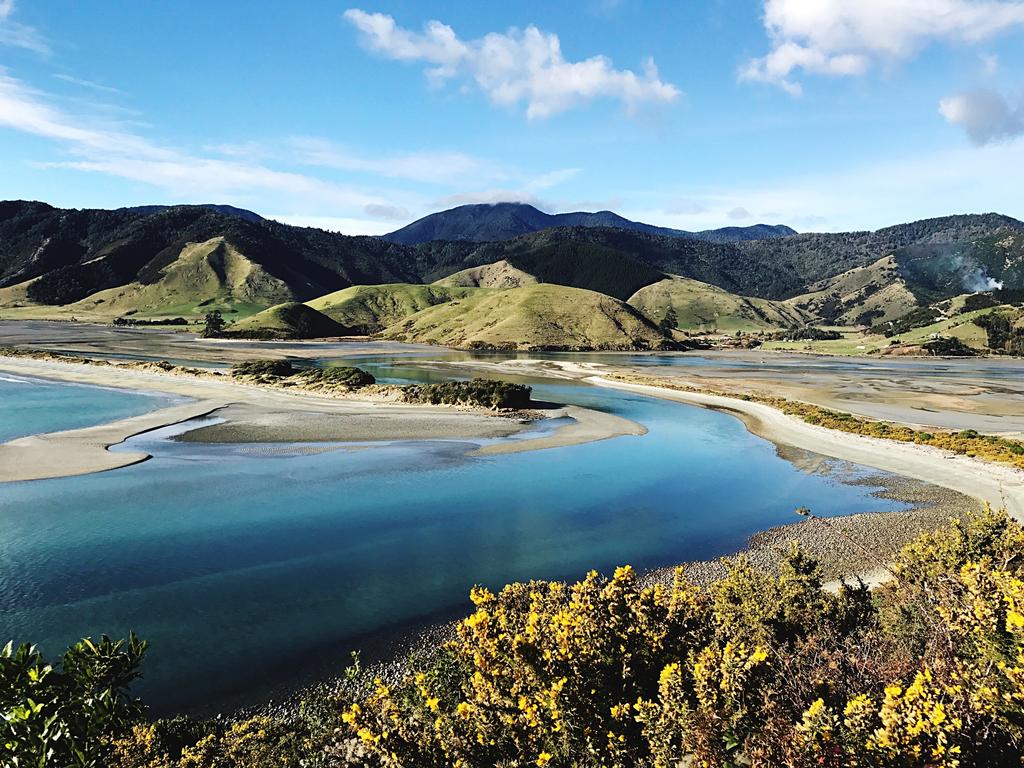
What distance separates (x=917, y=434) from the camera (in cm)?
5072

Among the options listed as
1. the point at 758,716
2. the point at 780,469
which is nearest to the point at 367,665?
the point at 758,716

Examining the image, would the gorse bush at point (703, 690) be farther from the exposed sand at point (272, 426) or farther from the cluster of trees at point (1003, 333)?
the cluster of trees at point (1003, 333)

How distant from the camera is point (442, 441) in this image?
49.4 meters

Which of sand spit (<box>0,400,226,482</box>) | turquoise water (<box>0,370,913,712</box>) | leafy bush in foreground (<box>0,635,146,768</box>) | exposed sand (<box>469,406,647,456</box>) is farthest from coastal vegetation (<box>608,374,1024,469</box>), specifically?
sand spit (<box>0,400,226,482</box>)

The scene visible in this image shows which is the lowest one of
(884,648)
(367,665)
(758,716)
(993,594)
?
(367,665)

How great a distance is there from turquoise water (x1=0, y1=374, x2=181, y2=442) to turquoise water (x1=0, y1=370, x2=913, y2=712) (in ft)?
37.9

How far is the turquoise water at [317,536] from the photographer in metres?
18.2

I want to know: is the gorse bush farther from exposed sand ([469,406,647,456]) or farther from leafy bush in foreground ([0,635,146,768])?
exposed sand ([469,406,647,456])

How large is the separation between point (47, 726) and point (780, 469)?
43.2m

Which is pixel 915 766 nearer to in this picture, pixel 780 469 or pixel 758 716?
pixel 758 716

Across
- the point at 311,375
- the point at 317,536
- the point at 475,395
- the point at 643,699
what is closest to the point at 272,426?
the point at 475,395

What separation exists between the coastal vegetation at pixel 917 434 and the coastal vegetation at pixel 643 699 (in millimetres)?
39433

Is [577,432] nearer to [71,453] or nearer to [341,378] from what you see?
[341,378]

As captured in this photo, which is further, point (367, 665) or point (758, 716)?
point (367, 665)
